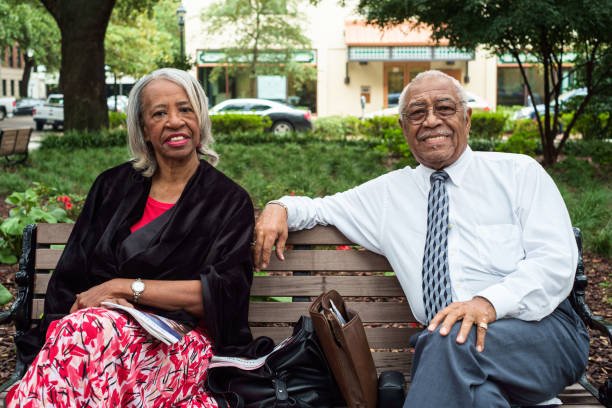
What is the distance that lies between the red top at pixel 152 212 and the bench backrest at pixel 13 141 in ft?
32.7

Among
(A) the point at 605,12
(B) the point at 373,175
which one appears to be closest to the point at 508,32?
(A) the point at 605,12

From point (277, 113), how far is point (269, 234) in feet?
68.8

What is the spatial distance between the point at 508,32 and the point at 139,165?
25.6ft

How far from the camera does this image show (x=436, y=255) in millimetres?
2844

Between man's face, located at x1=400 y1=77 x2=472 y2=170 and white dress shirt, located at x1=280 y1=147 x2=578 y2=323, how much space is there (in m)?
0.08

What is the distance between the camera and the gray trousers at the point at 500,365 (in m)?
2.27

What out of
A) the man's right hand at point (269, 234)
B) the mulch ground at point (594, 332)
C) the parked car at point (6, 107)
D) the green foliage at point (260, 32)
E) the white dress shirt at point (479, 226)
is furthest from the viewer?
the parked car at point (6, 107)

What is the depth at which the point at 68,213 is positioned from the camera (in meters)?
6.35

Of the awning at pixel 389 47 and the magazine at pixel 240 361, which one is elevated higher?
the awning at pixel 389 47

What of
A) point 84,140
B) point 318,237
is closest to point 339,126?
point 84,140

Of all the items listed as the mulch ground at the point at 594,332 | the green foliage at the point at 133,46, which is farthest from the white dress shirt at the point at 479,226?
the green foliage at the point at 133,46

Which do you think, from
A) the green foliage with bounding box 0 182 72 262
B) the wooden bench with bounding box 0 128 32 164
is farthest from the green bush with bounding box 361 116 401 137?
the green foliage with bounding box 0 182 72 262

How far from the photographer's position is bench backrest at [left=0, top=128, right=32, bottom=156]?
11.9 metres

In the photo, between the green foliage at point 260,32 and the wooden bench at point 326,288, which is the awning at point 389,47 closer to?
the green foliage at point 260,32
